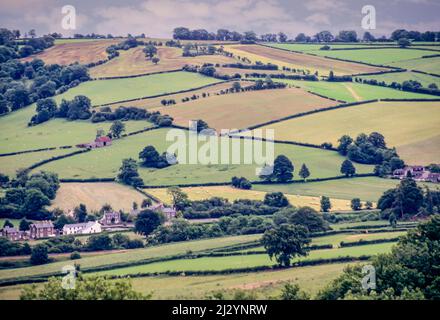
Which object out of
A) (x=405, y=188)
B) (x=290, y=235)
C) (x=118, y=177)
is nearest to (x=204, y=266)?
(x=290, y=235)

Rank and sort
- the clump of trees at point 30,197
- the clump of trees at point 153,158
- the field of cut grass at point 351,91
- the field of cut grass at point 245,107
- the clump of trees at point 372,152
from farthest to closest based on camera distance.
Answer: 1. the field of cut grass at point 351,91
2. the field of cut grass at point 245,107
3. the clump of trees at point 153,158
4. the clump of trees at point 372,152
5. the clump of trees at point 30,197

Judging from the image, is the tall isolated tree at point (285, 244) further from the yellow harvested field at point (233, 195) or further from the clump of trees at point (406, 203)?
the yellow harvested field at point (233, 195)

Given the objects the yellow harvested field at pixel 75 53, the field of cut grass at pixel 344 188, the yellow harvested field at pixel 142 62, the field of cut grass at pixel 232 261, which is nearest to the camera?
the field of cut grass at pixel 232 261

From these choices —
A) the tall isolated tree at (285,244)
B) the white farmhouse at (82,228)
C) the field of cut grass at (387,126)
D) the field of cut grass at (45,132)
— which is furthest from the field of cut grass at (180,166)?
the tall isolated tree at (285,244)

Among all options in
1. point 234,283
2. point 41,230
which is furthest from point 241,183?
point 234,283

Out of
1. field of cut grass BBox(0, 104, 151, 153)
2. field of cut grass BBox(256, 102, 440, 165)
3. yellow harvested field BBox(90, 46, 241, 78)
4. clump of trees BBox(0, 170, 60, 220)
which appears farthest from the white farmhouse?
yellow harvested field BBox(90, 46, 241, 78)
